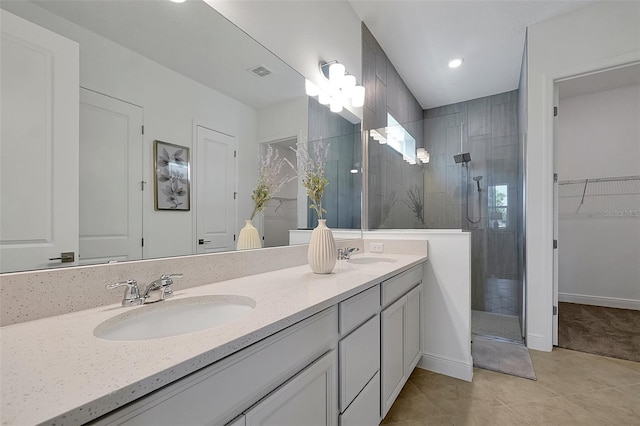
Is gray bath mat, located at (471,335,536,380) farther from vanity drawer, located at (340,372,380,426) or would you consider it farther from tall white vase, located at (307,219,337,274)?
tall white vase, located at (307,219,337,274)

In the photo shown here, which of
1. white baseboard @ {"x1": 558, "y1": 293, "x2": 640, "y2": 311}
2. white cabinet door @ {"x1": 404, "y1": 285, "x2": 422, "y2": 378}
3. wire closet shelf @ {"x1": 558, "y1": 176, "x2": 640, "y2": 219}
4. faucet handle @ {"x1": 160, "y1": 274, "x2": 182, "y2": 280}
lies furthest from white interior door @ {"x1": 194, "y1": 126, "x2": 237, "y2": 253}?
white baseboard @ {"x1": 558, "y1": 293, "x2": 640, "y2": 311}

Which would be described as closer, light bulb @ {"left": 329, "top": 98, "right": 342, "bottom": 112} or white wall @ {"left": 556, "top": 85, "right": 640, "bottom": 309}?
light bulb @ {"left": 329, "top": 98, "right": 342, "bottom": 112}

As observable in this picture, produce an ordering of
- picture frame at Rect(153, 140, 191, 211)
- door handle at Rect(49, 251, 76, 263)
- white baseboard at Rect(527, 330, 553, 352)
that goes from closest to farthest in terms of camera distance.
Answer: door handle at Rect(49, 251, 76, 263) → picture frame at Rect(153, 140, 191, 211) → white baseboard at Rect(527, 330, 553, 352)

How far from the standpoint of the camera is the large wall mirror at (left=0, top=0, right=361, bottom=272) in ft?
2.47

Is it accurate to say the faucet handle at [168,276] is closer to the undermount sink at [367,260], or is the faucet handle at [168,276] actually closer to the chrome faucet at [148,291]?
the chrome faucet at [148,291]

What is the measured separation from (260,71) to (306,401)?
1503mm

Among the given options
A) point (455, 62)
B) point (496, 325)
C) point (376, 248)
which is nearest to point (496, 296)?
point (496, 325)

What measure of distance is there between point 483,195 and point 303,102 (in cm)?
246

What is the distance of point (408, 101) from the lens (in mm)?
3904

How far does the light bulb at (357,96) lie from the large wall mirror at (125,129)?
105 cm

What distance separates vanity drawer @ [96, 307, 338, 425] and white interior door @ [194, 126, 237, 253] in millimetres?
604

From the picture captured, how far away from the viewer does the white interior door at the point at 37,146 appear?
72 cm

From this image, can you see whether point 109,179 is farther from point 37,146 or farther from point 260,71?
point 260,71

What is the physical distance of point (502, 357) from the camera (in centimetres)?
233
